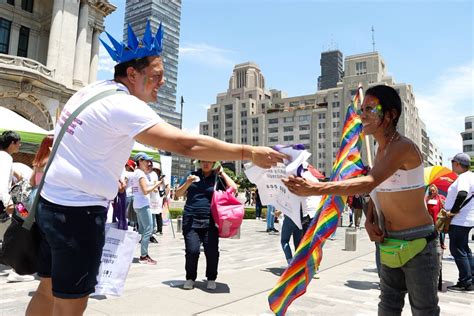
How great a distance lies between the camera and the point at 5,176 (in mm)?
5297

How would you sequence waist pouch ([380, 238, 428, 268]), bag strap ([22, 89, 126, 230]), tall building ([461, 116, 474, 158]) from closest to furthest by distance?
1. bag strap ([22, 89, 126, 230])
2. waist pouch ([380, 238, 428, 268])
3. tall building ([461, 116, 474, 158])

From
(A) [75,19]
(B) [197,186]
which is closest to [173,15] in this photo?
(A) [75,19]

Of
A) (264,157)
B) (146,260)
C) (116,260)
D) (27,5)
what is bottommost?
(146,260)

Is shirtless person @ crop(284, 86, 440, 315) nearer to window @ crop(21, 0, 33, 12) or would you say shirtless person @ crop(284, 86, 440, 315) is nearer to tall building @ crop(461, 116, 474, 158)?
window @ crop(21, 0, 33, 12)

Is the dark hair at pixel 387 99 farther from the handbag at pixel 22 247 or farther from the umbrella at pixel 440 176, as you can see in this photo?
the umbrella at pixel 440 176

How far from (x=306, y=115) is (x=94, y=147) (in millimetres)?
112418

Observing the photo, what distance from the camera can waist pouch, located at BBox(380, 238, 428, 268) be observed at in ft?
8.65

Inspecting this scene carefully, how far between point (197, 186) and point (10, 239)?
11.6 feet

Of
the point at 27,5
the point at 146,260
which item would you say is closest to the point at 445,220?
the point at 146,260

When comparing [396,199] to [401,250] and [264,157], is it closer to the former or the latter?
[401,250]

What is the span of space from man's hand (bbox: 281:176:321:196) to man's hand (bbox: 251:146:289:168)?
0.17m

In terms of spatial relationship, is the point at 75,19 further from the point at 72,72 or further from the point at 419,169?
the point at 419,169

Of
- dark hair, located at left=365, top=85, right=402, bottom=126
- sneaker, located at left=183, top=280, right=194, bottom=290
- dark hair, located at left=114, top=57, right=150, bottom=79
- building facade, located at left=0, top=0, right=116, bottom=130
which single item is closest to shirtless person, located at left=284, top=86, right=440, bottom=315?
dark hair, located at left=365, top=85, right=402, bottom=126

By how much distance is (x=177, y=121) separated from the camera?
615ft
